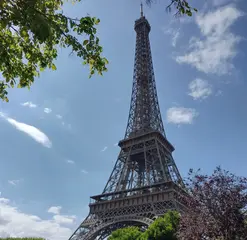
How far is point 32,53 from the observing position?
746 cm

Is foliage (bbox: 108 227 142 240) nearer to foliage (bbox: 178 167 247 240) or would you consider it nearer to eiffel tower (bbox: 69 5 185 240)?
eiffel tower (bbox: 69 5 185 240)

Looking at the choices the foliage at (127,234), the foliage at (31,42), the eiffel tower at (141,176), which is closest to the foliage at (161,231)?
the foliage at (127,234)

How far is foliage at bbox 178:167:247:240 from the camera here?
14.4m

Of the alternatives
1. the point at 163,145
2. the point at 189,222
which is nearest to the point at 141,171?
the point at 163,145

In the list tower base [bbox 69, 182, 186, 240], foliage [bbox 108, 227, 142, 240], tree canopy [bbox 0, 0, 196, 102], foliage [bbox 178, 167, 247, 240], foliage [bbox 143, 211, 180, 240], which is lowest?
tree canopy [bbox 0, 0, 196, 102]

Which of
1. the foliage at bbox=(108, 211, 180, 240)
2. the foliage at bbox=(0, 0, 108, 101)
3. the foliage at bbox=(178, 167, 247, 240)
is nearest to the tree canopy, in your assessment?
the foliage at bbox=(0, 0, 108, 101)

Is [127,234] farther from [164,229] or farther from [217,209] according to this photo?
[217,209]

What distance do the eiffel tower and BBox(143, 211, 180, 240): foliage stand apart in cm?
582

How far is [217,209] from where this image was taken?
1481 centimetres

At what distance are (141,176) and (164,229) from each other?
68.7 feet

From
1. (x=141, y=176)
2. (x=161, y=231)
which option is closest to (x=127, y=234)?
(x=161, y=231)

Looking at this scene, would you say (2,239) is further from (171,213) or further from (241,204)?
(241,204)

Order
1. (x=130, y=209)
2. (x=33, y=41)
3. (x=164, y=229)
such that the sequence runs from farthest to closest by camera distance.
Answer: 1. (x=130, y=209)
2. (x=164, y=229)
3. (x=33, y=41)

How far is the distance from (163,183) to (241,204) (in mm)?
21180
